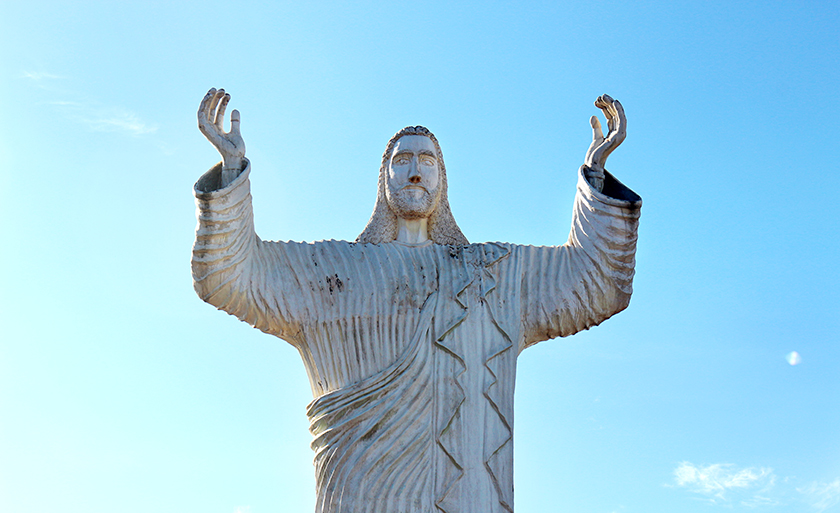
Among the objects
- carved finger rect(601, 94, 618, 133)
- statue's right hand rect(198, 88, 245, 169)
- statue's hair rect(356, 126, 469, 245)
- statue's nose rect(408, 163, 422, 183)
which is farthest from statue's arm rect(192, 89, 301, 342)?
carved finger rect(601, 94, 618, 133)

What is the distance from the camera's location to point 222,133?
35.1 ft

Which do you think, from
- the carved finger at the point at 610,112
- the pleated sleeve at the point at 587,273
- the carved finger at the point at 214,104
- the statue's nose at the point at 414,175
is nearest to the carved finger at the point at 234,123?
the carved finger at the point at 214,104

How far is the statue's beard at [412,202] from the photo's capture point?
36.7 ft

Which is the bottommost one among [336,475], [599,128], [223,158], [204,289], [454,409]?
[336,475]

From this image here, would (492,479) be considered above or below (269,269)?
below

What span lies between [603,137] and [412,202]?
1.90 m

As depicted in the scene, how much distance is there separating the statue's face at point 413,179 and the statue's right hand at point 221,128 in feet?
4.91

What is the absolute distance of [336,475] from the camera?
995 cm

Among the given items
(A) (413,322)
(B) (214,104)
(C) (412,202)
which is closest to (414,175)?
(C) (412,202)

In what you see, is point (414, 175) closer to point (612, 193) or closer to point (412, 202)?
point (412, 202)

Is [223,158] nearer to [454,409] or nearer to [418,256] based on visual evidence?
[418,256]

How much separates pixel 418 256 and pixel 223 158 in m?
1.98

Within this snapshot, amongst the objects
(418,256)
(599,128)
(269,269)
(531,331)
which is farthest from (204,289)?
(599,128)

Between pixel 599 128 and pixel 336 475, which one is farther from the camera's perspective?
pixel 599 128
